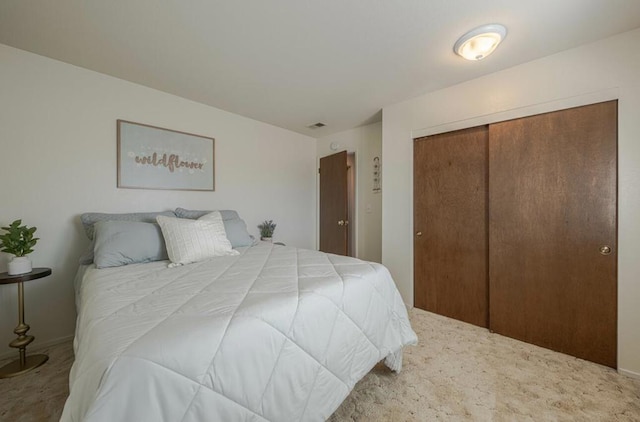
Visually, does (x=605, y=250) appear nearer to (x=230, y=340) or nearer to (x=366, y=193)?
(x=366, y=193)

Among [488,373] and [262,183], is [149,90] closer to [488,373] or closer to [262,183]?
[262,183]

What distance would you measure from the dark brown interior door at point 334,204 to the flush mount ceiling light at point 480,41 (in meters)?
1.94

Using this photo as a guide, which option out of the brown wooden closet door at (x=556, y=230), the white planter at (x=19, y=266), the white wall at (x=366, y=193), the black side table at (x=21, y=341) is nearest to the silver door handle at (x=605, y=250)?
the brown wooden closet door at (x=556, y=230)

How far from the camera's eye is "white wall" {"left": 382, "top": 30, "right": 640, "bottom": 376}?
166 cm

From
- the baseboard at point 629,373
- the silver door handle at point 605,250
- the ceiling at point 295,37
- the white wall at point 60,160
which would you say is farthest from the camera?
the white wall at point 60,160

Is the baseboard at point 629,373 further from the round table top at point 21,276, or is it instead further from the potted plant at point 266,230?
the round table top at point 21,276

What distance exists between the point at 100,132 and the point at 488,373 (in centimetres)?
362

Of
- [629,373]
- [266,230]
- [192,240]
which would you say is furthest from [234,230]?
[629,373]

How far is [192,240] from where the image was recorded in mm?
1806

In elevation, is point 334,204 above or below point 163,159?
below

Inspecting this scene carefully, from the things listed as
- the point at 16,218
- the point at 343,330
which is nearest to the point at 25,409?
the point at 16,218

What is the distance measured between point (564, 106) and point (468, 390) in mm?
2159

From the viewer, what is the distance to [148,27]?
5.40 feet

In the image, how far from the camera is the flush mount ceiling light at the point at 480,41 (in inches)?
64.2
